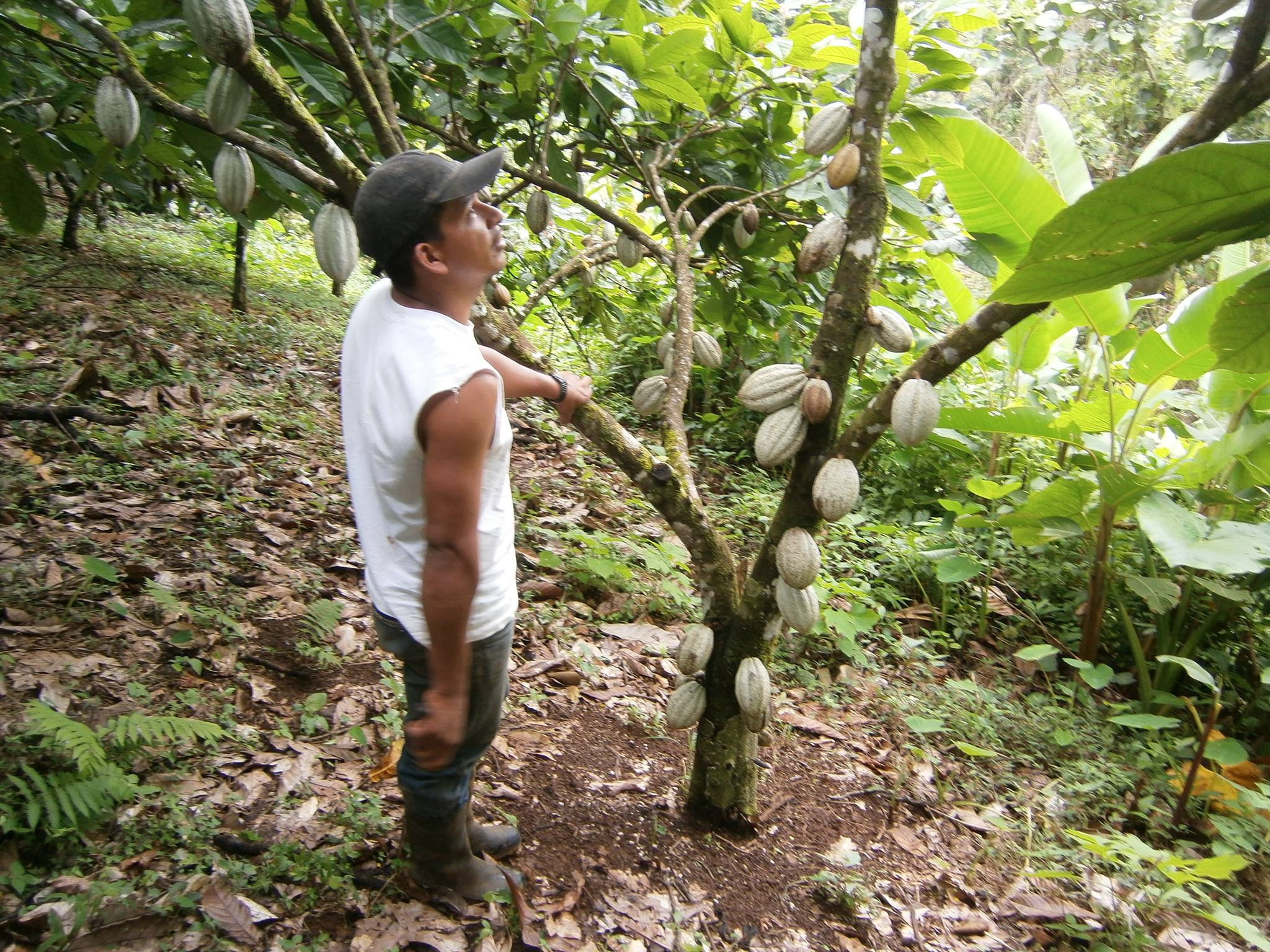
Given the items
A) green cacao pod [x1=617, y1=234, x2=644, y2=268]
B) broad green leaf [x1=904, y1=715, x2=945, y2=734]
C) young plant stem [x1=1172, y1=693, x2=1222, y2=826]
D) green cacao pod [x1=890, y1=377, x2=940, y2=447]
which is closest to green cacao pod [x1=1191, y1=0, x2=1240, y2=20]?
green cacao pod [x1=890, y1=377, x2=940, y2=447]

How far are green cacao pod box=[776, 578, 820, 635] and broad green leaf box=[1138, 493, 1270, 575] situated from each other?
140 cm

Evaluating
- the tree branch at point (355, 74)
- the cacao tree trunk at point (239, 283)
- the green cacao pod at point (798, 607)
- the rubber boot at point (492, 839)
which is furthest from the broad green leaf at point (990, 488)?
the cacao tree trunk at point (239, 283)

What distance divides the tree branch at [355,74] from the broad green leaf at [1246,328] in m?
1.52

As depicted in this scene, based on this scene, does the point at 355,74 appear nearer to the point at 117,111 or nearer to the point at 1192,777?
the point at 117,111

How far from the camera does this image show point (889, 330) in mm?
1553

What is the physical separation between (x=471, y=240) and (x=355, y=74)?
52 centimetres

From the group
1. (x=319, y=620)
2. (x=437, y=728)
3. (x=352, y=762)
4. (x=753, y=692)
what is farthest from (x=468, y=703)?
(x=319, y=620)

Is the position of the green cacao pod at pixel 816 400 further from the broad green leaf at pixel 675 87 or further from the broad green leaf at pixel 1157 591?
the broad green leaf at pixel 1157 591

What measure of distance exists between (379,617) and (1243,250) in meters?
3.67

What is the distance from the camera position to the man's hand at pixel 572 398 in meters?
1.69

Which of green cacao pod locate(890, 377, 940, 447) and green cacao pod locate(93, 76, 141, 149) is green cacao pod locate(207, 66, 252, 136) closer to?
green cacao pod locate(93, 76, 141, 149)

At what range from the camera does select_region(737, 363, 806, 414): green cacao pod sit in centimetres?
160

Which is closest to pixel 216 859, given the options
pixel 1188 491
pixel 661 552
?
pixel 661 552

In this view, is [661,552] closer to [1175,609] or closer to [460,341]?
[1175,609]
